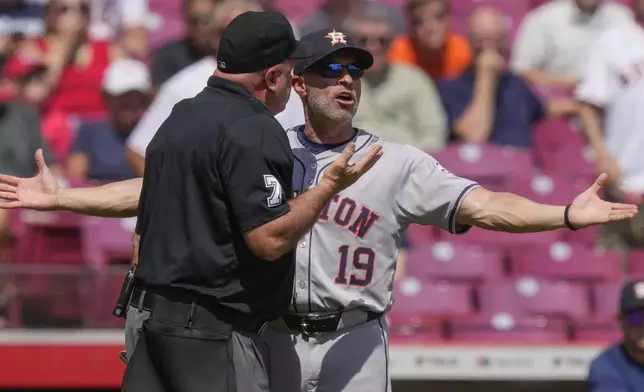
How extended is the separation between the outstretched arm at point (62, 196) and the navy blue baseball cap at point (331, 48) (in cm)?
74

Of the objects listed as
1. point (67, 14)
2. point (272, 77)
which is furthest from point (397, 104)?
point (272, 77)

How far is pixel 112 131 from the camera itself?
7.50m

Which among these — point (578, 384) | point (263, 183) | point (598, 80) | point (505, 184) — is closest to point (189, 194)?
point (263, 183)

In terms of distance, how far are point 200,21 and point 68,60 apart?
1385 mm

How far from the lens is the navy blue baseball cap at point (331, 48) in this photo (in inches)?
162

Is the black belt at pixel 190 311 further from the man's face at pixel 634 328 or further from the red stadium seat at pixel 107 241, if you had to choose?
the red stadium seat at pixel 107 241

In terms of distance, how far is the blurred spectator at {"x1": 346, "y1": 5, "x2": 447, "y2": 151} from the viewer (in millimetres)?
7348

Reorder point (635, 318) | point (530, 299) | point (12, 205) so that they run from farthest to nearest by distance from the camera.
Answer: point (530, 299)
point (635, 318)
point (12, 205)

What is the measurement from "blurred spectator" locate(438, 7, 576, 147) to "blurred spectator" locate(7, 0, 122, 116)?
2.45 m

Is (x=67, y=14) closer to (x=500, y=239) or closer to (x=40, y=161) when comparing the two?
(x=500, y=239)

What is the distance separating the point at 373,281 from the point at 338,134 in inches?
21.3

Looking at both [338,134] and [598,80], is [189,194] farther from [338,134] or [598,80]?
[598,80]

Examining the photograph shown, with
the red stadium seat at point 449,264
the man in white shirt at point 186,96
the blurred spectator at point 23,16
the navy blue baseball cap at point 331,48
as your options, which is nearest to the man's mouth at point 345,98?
the navy blue baseball cap at point 331,48

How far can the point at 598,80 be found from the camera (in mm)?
7742
